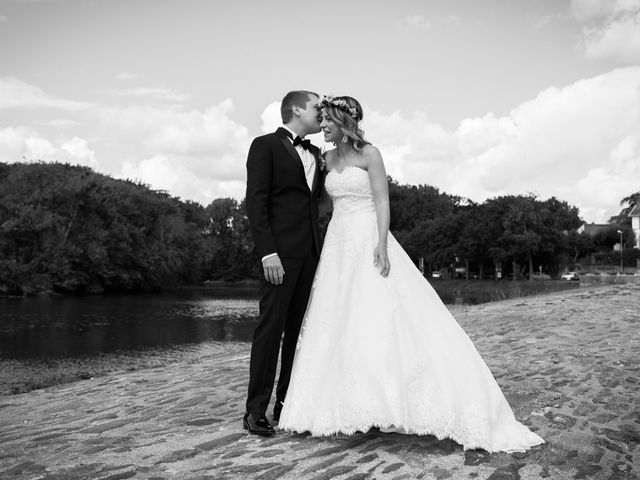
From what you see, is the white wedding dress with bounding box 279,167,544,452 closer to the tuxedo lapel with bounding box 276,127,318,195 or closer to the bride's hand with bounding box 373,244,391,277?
the bride's hand with bounding box 373,244,391,277

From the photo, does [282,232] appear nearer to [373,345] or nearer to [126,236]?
[373,345]

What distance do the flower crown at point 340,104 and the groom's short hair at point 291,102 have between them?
0.17 meters

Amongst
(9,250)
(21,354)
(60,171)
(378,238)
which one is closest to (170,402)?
(378,238)

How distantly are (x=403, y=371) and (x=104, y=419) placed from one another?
322 cm

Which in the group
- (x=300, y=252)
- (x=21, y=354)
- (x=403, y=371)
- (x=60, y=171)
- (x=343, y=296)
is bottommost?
(x=21, y=354)

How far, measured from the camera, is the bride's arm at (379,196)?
466cm

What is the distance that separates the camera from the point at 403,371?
433cm

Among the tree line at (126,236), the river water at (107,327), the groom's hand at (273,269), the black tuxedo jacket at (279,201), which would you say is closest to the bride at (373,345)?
the black tuxedo jacket at (279,201)

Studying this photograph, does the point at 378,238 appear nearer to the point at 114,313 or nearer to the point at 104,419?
the point at 104,419

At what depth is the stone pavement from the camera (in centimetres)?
404

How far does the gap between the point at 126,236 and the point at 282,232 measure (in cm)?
5566

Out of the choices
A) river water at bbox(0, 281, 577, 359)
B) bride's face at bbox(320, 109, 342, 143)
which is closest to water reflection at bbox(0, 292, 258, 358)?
river water at bbox(0, 281, 577, 359)

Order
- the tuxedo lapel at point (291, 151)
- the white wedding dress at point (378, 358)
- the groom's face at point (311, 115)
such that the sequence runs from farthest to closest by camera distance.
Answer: the groom's face at point (311, 115) → the tuxedo lapel at point (291, 151) → the white wedding dress at point (378, 358)

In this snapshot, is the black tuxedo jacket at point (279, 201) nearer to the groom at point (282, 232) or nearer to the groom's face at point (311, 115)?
the groom at point (282, 232)
